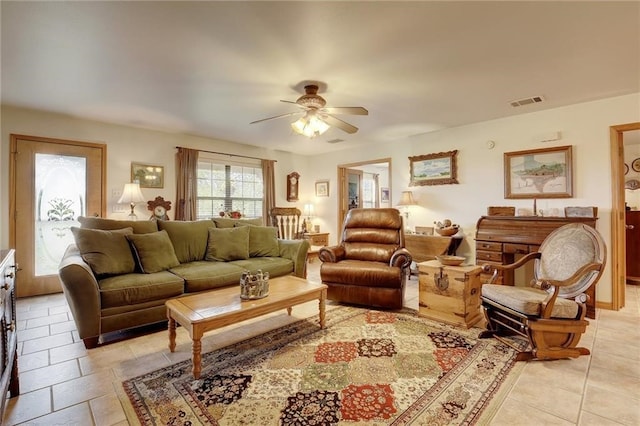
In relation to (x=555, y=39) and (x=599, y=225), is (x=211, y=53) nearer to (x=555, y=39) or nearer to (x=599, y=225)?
(x=555, y=39)

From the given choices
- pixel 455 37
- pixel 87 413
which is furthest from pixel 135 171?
pixel 455 37

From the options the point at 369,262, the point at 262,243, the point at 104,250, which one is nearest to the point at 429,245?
the point at 369,262

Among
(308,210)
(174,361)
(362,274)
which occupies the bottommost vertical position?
(174,361)

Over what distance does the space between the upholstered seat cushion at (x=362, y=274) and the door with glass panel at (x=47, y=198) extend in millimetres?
3453

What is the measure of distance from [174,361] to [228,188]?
152 inches

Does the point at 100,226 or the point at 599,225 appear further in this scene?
the point at 599,225

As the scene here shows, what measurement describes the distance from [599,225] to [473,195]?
1.40 metres

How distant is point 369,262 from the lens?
343 centimetres

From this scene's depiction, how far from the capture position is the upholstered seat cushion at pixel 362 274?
302 cm

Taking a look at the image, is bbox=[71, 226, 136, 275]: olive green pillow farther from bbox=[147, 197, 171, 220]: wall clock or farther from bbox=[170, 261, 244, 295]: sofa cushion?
bbox=[147, 197, 171, 220]: wall clock

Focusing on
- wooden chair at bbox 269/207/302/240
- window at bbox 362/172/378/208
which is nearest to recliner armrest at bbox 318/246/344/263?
wooden chair at bbox 269/207/302/240

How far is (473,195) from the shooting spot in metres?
4.25

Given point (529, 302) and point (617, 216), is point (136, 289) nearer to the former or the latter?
point (529, 302)

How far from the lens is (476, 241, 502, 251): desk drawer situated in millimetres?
3588
